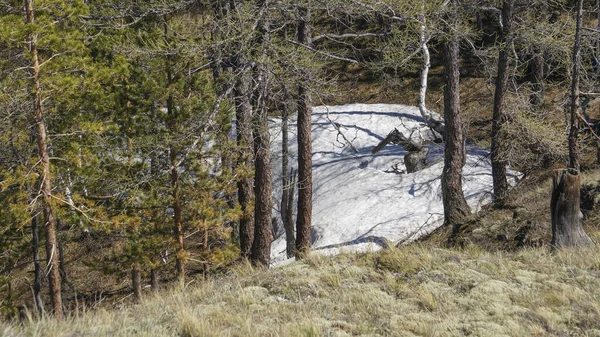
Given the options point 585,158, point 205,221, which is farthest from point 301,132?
point 585,158

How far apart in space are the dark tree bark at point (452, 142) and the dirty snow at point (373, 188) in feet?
4.56

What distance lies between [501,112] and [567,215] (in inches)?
258

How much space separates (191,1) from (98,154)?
600cm

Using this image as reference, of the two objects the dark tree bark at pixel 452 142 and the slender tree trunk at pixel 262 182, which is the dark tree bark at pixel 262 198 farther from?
the dark tree bark at pixel 452 142

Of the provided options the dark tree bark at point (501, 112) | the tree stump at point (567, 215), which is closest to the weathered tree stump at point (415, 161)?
the dark tree bark at point (501, 112)

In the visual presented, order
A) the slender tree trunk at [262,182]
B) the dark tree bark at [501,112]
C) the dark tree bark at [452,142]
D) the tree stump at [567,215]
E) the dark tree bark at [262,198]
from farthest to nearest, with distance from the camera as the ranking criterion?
1. the dark tree bark at [501,112]
2. the dark tree bark at [452,142]
3. the dark tree bark at [262,198]
4. the slender tree trunk at [262,182]
5. the tree stump at [567,215]

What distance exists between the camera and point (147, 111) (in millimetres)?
14312

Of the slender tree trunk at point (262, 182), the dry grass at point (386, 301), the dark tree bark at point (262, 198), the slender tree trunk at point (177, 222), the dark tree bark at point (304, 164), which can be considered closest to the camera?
the dry grass at point (386, 301)

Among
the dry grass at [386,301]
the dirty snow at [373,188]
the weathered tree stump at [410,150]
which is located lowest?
the dirty snow at [373,188]

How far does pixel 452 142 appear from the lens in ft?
44.1

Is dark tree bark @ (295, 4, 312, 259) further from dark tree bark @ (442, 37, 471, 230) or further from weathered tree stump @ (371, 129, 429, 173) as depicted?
weathered tree stump @ (371, 129, 429, 173)

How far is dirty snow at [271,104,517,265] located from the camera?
16.5 meters

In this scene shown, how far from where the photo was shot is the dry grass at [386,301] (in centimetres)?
526

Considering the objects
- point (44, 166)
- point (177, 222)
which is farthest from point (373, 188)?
point (44, 166)
